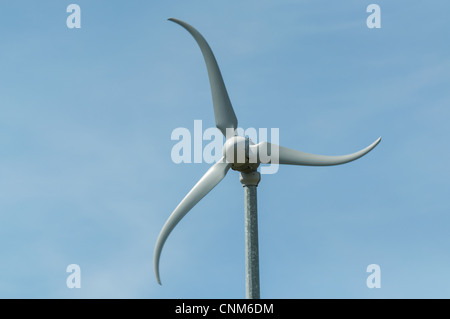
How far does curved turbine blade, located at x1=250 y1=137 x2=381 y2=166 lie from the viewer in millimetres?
23484

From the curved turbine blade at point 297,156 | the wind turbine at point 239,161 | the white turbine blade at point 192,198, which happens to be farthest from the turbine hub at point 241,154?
the white turbine blade at point 192,198

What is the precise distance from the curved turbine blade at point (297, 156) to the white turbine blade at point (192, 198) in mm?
1257

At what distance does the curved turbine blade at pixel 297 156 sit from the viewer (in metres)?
23.5

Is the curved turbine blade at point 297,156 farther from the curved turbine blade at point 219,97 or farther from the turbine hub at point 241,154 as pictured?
the curved turbine blade at point 219,97

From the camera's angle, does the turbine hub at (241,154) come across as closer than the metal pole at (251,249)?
No

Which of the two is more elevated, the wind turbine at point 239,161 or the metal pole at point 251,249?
the wind turbine at point 239,161

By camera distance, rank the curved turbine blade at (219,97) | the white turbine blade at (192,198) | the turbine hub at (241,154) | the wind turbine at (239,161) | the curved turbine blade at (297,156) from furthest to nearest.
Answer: the curved turbine blade at (219,97), the curved turbine blade at (297,156), the turbine hub at (241,154), the white turbine blade at (192,198), the wind turbine at (239,161)

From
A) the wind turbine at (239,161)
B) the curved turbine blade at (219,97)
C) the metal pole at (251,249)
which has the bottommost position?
the metal pole at (251,249)

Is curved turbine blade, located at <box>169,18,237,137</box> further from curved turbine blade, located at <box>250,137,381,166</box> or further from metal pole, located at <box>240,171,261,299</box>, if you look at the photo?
metal pole, located at <box>240,171,261,299</box>

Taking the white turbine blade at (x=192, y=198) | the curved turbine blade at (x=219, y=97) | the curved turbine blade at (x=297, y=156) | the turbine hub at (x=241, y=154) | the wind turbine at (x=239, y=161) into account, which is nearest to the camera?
the wind turbine at (x=239, y=161)

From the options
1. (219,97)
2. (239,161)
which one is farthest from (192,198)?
(219,97)
